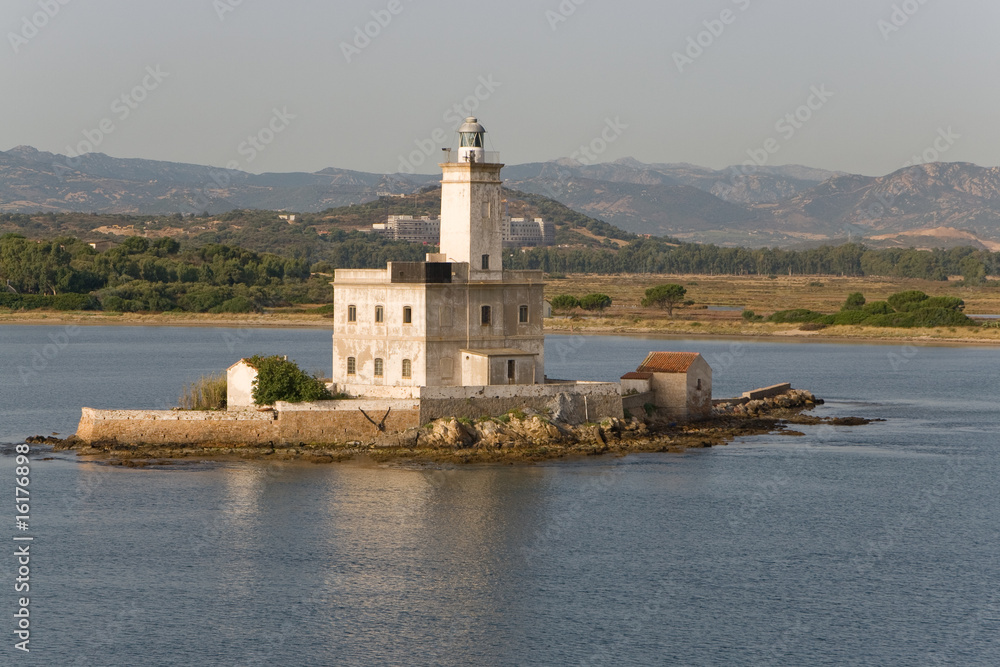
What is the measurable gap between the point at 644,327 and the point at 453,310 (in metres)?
62.6

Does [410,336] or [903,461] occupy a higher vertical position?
[410,336]

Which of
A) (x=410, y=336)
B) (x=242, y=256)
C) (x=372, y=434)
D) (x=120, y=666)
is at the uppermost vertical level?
(x=242, y=256)

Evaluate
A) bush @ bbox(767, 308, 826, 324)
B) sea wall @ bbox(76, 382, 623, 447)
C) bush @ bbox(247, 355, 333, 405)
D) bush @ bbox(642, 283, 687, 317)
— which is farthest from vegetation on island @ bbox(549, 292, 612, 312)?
bush @ bbox(247, 355, 333, 405)

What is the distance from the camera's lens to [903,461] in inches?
1672

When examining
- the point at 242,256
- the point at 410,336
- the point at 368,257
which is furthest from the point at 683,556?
the point at 368,257

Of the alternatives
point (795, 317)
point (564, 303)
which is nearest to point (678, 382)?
point (795, 317)

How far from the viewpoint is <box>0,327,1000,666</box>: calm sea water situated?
79.1 ft

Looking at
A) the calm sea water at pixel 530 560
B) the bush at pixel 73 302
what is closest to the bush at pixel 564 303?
the bush at pixel 73 302

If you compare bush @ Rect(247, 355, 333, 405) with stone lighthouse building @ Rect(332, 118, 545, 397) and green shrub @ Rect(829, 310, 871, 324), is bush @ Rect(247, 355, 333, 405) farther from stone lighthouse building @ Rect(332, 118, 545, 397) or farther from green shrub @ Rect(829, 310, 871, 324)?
green shrub @ Rect(829, 310, 871, 324)

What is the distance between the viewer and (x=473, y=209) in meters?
42.9

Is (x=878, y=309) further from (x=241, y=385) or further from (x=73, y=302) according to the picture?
(x=241, y=385)

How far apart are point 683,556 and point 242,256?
105386 mm

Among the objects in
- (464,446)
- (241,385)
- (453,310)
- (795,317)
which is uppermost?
(795,317)

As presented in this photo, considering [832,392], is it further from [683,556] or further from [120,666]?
[120,666]
